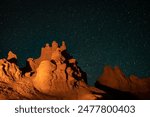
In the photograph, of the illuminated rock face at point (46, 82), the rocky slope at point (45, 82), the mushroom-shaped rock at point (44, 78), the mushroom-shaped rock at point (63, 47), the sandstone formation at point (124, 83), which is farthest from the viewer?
the sandstone formation at point (124, 83)

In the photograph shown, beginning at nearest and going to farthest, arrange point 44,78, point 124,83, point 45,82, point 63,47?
point 45,82, point 44,78, point 63,47, point 124,83

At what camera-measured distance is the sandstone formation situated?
39750 millimetres

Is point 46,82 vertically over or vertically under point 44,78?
under

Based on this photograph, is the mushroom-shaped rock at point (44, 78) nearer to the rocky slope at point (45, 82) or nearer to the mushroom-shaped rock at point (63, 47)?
the rocky slope at point (45, 82)

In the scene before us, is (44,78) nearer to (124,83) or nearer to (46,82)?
(46,82)

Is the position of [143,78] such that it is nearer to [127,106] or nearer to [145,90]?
[145,90]

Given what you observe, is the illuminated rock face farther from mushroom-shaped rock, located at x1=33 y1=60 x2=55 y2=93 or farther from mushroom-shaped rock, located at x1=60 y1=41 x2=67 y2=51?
mushroom-shaped rock, located at x1=60 y1=41 x2=67 y2=51

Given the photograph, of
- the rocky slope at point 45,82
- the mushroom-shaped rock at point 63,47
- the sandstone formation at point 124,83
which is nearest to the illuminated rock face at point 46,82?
the rocky slope at point 45,82

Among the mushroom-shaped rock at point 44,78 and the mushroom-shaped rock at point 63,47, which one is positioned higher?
the mushroom-shaped rock at point 63,47

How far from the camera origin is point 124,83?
133ft

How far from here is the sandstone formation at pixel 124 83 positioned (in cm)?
3975

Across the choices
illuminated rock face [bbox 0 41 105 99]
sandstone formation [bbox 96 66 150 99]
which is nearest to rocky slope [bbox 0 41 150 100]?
illuminated rock face [bbox 0 41 105 99]

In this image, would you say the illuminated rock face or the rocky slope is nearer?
the rocky slope

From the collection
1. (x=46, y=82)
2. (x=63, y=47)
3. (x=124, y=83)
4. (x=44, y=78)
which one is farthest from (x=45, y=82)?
(x=124, y=83)
